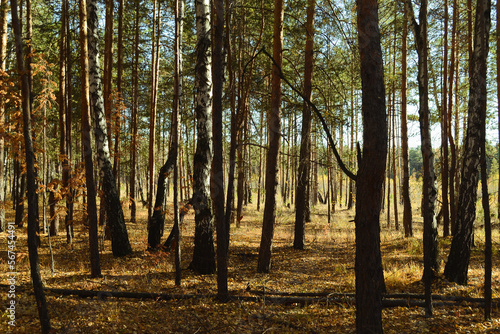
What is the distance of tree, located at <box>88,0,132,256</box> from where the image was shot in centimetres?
812

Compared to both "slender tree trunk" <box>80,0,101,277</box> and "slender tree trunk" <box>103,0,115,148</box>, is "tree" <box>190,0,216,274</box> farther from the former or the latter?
"slender tree trunk" <box>103,0,115,148</box>

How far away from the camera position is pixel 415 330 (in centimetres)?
517

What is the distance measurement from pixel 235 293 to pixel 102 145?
5.29m

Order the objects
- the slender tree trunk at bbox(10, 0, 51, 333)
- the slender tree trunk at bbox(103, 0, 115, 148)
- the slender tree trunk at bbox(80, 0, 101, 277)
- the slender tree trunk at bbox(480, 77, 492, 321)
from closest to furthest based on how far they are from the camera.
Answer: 1. the slender tree trunk at bbox(10, 0, 51, 333)
2. the slender tree trunk at bbox(480, 77, 492, 321)
3. the slender tree trunk at bbox(80, 0, 101, 277)
4. the slender tree trunk at bbox(103, 0, 115, 148)

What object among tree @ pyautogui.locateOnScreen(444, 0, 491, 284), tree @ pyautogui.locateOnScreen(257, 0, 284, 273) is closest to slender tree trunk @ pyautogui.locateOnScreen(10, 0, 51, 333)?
tree @ pyautogui.locateOnScreen(257, 0, 284, 273)

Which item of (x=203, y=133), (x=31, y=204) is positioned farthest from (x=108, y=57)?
(x=31, y=204)

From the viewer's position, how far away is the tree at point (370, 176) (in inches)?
147

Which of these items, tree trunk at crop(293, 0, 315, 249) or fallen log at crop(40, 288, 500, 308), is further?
tree trunk at crop(293, 0, 315, 249)

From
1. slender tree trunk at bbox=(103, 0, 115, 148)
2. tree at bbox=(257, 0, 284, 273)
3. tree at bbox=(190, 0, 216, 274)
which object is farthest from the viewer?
slender tree trunk at bbox=(103, 0, 115, 148)

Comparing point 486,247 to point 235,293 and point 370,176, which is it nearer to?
point 370,176

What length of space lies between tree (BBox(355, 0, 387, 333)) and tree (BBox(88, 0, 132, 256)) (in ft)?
22.5

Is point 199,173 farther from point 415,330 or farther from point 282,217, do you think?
point 282,217

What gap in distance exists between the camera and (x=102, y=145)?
28.8 feet

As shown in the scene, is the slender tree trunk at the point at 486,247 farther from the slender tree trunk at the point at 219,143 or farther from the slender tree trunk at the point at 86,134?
the slender tree trunk at the point at 86,134
